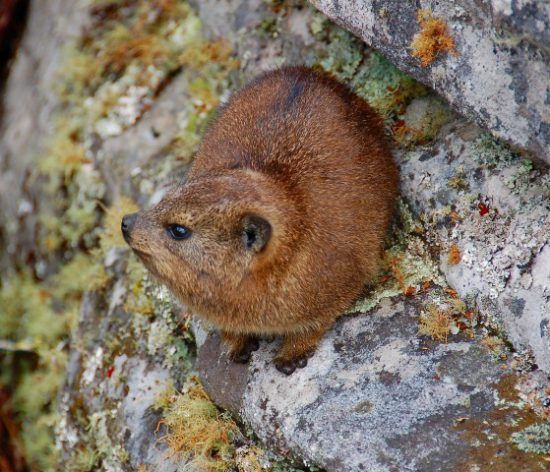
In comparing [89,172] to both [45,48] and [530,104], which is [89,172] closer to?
[45,48]

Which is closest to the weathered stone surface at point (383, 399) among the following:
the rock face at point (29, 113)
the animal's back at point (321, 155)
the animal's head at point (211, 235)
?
the animal's back at point (321, 155)

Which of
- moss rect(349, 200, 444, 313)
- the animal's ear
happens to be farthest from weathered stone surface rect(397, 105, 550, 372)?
the animal's ear

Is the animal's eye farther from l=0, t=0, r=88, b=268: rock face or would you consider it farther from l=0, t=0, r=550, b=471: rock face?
l=0, t=0, r=88, b=268: rock face

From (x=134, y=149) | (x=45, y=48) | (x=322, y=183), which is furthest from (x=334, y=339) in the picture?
(x=45, y=48)

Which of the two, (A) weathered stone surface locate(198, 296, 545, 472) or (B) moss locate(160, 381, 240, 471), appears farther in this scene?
(B) moss locate(160, 381, 240, 471)

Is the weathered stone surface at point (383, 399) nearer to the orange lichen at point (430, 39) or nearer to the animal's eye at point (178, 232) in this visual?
the animal's eye at point (178, 232)

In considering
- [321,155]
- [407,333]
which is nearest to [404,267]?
[407,333]
